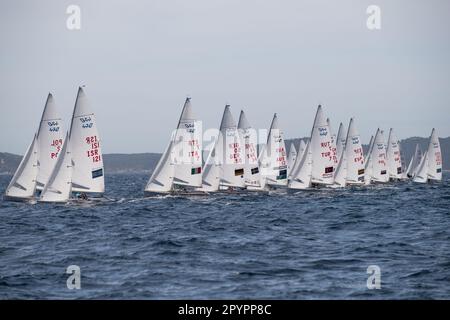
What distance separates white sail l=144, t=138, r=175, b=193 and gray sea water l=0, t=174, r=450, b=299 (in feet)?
22.7

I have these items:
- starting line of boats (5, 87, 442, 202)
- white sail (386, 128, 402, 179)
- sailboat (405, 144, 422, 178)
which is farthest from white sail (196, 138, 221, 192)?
sailboat (405, 144, 422, 178)

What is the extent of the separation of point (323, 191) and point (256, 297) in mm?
48771

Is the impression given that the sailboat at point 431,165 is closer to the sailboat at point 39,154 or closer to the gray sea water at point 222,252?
the gray sea water at point 222,252

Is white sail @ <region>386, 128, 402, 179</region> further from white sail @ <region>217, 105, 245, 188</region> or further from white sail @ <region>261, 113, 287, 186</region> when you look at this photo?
white sail @ <region>217, 105, 245, 188</region>

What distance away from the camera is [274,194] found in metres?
64.3

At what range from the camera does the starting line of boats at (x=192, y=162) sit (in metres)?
45.3

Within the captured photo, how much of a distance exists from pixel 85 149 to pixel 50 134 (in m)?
3.56

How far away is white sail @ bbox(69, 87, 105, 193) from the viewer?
45.0m

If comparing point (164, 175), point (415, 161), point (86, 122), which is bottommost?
point (415, 161)

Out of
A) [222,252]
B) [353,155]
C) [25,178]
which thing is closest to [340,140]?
[353,155]

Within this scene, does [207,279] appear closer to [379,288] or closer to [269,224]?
[379,288]

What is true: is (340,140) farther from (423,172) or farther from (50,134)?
(50,134)

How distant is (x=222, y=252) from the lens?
26078 mm

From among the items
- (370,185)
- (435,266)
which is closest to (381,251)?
(435,266)
